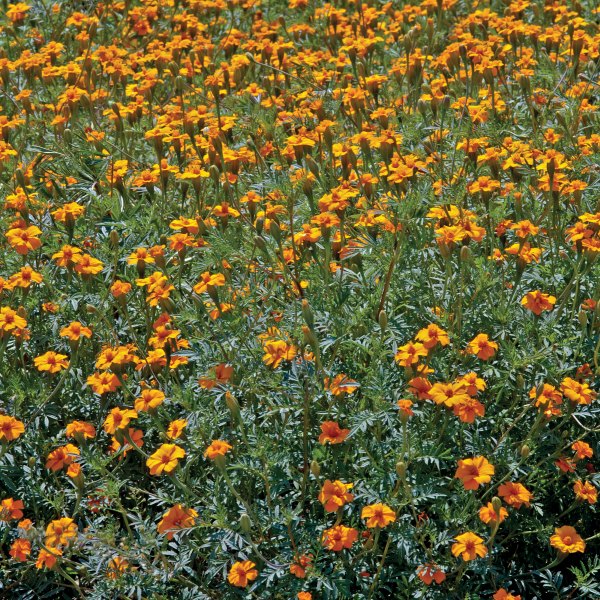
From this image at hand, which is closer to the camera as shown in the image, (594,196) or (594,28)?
(594,196)

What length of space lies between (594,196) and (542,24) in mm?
2211

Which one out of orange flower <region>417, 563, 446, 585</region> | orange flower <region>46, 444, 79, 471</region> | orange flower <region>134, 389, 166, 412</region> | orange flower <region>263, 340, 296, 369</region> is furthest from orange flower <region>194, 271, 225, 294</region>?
orange flower <region>417, 563, 446, 585</region>

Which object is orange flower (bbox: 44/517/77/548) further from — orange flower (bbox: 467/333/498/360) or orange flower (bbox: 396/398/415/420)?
orange flower (bbox: 467/333/498/360)

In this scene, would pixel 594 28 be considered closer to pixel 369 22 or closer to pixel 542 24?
pixel 542 24

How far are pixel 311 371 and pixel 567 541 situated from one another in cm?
78

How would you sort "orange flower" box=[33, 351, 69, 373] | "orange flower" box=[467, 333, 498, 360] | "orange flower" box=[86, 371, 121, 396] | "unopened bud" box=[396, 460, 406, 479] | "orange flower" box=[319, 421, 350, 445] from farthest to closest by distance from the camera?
1. "orange flower" box=[33, 351, 69, 373]
2. "orange flower" box=[86, 371, 121, 396]
3. "orange flower" box=[467, 333, 498, 360]
4. "orange flower" box=[319, 421, 350, 445]
5. "unopened bud" box=[396, 460, 406, 479]

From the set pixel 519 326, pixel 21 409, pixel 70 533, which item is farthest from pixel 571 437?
pixel 21 409

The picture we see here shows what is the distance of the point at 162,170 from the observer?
3.25 metres

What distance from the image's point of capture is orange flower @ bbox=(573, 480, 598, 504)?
2473 mm

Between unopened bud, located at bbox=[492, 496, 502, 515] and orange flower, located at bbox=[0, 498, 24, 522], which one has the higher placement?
unopened bud, located at bbox=[492, 496, 502, 515]

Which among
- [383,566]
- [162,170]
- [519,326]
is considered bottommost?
[383,566]

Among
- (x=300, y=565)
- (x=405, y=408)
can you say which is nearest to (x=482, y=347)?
(x=405, y=408)

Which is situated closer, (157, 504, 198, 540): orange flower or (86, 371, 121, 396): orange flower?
(157, 504, 198, 540): orange flower

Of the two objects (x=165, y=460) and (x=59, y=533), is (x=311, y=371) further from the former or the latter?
(x=59, y=533)
